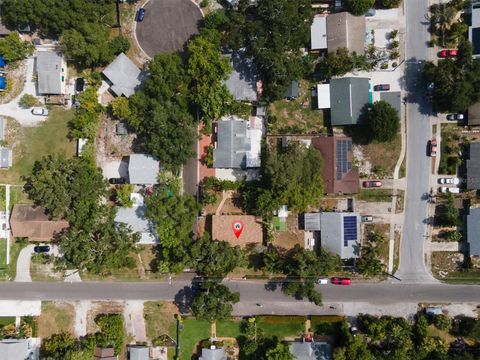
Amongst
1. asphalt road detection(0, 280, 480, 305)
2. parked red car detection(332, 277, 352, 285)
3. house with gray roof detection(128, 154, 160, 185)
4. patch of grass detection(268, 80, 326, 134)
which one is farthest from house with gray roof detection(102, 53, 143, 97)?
parked red car detection(332, 277, 352, 285)

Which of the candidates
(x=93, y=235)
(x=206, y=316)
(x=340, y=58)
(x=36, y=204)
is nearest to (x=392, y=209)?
(x=340, y=58)

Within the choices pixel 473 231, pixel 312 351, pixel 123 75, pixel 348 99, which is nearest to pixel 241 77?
pixel 348 99

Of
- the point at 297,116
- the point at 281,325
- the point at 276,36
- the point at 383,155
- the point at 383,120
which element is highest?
the point at 276,36

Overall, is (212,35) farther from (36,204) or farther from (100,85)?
(36,204)

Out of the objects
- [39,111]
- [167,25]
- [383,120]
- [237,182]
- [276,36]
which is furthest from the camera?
[39,111]

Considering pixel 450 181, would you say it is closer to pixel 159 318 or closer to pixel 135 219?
pixel 135 219

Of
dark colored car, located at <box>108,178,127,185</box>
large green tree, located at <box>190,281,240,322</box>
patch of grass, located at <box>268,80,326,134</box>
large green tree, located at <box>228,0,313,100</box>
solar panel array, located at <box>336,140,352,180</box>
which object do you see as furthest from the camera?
dark colored car, located at <box>108,178,127,185</box>

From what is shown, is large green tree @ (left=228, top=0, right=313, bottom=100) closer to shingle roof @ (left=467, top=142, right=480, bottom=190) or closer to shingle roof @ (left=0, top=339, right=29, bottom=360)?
shingle roof @ (left=467, top=142, right=480, bottom=190)
